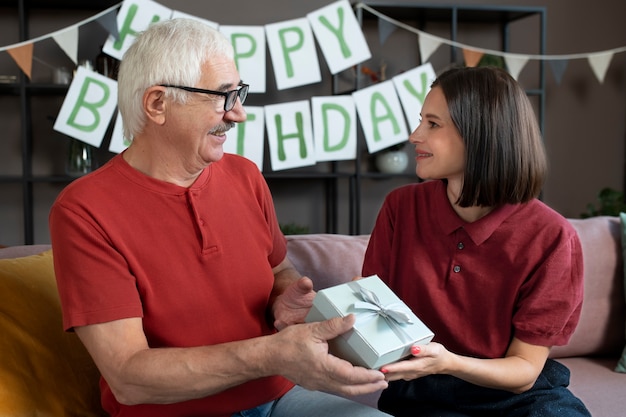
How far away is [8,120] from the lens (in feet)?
11.7

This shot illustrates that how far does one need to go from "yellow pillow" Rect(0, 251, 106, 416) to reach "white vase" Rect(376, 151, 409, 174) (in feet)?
8.13

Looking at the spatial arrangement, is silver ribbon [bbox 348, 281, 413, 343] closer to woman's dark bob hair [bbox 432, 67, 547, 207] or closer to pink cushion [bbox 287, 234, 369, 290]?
woman's dark bob hair [bbox 432, 67, 547, 207]

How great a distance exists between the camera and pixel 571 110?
411 cm

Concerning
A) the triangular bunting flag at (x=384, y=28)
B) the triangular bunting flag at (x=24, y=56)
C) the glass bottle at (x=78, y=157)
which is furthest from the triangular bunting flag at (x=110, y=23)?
the triangular bunting flag at (x=384, y=28)

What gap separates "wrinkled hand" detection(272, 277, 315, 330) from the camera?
134 cm

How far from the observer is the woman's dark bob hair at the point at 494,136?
4.52 ft

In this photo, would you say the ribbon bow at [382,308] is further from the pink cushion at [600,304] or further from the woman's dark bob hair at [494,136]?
the pink cushion at [600,304]

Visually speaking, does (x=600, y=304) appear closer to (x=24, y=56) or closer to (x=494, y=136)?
(x=494, y=136)

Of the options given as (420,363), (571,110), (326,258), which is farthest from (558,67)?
(420,363)

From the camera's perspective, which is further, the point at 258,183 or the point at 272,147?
the point at 272,147

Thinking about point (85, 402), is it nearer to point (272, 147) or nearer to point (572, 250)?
point (572, 250)

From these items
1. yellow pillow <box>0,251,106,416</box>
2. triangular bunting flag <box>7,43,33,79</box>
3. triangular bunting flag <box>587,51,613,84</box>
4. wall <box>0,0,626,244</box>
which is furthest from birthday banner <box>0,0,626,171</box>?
yellow pillow <box>0,251,106,416</box>

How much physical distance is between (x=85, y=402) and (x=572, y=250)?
1.06 m

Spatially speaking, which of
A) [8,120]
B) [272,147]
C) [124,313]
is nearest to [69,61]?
[8,120]
